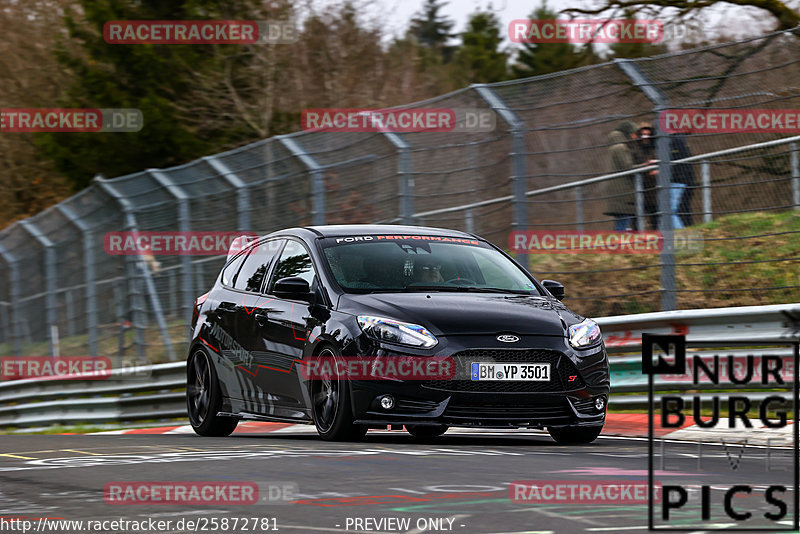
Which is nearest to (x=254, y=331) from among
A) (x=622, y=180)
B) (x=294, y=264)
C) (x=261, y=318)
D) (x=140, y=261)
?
(x=261, y=318)

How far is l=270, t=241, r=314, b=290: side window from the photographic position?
10.2 meters

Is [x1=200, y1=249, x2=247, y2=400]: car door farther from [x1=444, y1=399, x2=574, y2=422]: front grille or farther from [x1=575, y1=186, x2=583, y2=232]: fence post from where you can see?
[x1=575, y1=186, x2=583, y2=232]: fence post

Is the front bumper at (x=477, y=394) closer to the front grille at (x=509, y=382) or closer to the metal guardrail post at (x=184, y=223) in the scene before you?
the front grille at (x=509, y=382)

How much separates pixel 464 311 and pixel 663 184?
10.4ft

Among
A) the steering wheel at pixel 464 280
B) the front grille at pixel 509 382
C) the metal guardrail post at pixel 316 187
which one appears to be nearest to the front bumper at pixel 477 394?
the front grille at pixel 509 382

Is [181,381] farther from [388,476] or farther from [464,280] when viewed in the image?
[388,476]

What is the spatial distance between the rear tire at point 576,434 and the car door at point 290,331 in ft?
5.66

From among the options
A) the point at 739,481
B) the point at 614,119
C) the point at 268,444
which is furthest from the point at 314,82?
the point at 739,481

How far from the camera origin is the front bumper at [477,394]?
8758 millimetres

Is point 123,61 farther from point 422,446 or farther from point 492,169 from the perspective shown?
point 422,446

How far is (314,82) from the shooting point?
33.2m

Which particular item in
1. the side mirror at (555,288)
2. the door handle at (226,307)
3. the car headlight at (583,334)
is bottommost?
the car headlight at (583,334)

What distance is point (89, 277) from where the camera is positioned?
1975 cm

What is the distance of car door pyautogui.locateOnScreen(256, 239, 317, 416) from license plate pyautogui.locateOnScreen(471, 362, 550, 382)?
1.39 meters
